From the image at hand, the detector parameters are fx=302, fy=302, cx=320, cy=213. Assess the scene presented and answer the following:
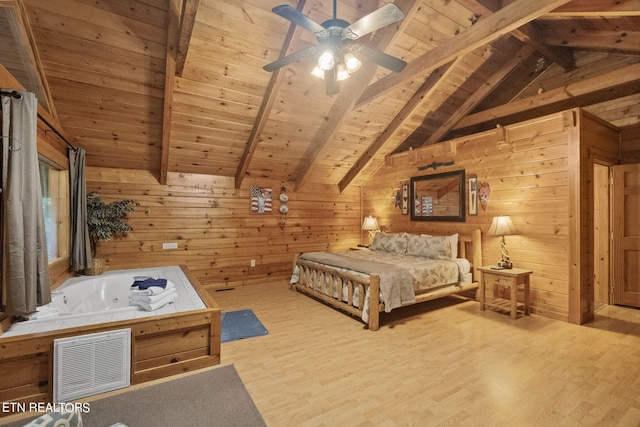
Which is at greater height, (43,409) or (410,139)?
(410,139)

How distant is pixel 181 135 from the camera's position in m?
4.27

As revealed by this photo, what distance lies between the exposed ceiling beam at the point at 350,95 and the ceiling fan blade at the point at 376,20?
1327mm

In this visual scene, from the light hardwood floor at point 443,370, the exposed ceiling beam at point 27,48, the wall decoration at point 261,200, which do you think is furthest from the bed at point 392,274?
the exposed ceiling beam at point 27,48

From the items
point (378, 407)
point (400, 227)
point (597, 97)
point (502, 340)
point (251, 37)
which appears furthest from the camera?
point (400, 227)

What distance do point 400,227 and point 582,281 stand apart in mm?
2764

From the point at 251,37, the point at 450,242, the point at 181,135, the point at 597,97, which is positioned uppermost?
the point at 251,37

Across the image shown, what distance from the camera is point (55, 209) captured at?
3576mm

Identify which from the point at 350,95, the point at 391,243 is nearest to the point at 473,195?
the point at 391,243

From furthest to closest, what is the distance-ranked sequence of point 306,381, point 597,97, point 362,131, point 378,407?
point 362,131 < point 597,97 < point 306,381 < point 378,407

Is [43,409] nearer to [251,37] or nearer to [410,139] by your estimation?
[251,37]

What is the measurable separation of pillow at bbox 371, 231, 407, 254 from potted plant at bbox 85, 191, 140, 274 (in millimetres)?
3940

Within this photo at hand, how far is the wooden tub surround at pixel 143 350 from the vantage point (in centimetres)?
195

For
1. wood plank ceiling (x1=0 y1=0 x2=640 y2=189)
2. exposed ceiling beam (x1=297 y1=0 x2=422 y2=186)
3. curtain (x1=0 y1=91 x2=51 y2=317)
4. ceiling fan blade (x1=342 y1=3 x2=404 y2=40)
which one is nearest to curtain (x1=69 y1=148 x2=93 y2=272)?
wood plank ceiling (x1=0 y1=0 x2=640 y2=189)

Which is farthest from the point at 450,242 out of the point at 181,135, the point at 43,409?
the point at 43,409
